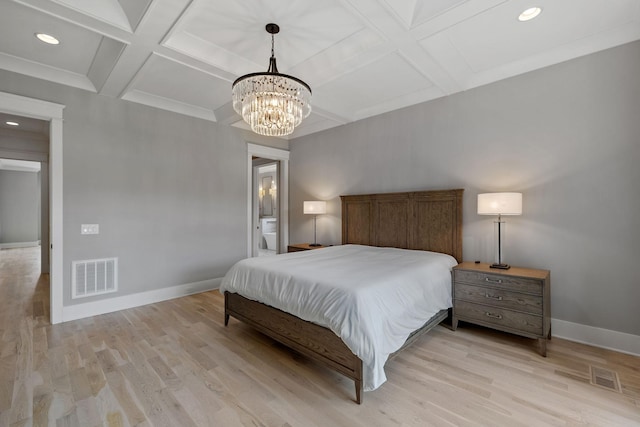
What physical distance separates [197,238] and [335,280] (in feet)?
9.87

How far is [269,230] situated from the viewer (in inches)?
352

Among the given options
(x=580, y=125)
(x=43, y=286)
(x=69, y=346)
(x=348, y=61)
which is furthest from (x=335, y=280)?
(x=43, y=286)

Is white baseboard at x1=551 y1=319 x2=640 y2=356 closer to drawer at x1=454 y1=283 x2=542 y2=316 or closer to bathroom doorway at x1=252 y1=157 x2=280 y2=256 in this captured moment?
drawer at x1=454 y1=283 x2=542 y2=316

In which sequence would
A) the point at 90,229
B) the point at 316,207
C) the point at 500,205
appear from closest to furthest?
1. the point at 500,205
2. the point at 90,229
3. the point at 316,207

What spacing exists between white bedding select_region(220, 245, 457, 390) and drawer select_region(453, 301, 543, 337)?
0.58 ft

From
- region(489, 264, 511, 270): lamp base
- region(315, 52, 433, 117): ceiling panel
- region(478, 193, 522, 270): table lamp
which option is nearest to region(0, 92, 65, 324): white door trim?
region(315, 52, 433, 117): ceiling panel

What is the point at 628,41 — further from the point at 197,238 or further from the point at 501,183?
the point at 197,238

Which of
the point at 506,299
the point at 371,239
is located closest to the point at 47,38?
the point at 371,239

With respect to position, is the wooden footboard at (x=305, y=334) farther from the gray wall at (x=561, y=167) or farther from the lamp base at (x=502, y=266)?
the gray wall at (x=561, y=167)

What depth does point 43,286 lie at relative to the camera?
4.68m

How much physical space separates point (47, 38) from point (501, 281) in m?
4.78

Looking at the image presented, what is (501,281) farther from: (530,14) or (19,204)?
(19,204)

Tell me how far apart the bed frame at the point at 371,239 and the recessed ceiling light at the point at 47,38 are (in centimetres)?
291

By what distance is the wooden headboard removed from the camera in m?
3.43
